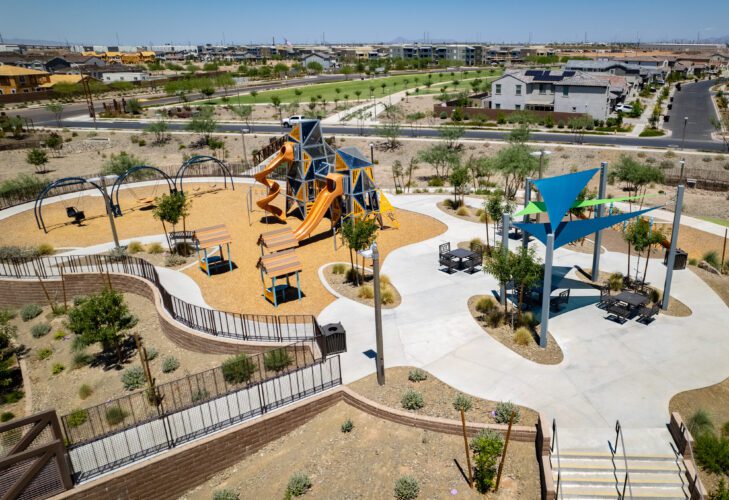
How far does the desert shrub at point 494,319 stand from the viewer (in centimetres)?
1942

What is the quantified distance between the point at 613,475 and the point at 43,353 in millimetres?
20846

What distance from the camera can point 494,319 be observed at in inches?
770

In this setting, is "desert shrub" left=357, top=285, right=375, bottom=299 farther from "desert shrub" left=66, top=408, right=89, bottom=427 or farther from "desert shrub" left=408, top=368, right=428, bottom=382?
"desert shrub" left=66, top=408, right=89, bottom=427

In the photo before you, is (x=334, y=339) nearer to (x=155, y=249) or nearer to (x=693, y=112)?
(x=155, y=249)

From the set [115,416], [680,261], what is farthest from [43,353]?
[680,261]

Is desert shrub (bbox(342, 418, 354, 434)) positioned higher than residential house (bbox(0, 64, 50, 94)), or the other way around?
residential house (bbox(0, 64, 50, 94))

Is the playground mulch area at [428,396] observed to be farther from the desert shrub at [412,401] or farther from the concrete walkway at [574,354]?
the concrete walkway at [574,354]

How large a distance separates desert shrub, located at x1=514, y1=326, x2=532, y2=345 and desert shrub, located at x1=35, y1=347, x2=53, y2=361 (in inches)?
731

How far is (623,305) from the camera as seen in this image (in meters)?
19.8

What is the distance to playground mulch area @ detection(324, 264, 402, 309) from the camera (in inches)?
854

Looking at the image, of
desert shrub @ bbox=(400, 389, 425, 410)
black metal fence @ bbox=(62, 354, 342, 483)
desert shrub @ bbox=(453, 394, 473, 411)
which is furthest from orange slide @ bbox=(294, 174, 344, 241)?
desert shrub @ bbox=(453, 394, 473, 411)

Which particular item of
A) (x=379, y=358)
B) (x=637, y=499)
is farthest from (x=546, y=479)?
(x=379, y=358)

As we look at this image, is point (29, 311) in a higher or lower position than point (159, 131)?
lower

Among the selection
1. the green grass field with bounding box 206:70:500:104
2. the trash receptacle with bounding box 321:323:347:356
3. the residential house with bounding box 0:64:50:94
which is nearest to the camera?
the trash receptacle with bounding box 321:323:347:356
